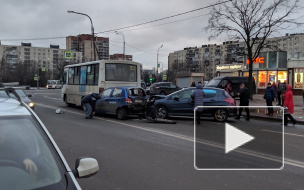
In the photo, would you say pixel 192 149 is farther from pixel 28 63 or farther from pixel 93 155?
pixel 28 63

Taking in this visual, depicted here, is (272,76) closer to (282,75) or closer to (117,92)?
(282,75)

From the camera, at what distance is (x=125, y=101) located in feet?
45.5

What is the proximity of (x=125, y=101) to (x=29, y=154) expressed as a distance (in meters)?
11.2

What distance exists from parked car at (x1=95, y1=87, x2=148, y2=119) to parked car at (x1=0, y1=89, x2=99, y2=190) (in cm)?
1109

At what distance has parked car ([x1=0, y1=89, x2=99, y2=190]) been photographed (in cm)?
242

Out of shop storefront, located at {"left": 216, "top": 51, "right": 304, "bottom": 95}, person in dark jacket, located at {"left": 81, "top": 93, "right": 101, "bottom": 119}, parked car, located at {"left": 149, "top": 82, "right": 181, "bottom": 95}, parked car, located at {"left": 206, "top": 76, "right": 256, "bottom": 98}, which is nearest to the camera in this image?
person in dark jacket, located at {"left": 81, "top": 93, "right": 101, "bottom": 119}

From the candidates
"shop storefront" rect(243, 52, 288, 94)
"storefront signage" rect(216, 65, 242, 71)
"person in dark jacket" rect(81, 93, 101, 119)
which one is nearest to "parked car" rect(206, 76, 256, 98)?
"shop storefront" rect(243, 52, 288, 94)

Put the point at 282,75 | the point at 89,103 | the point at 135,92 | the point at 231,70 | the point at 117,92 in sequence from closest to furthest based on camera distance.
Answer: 1. the point at 135,92
2. the point at 117,92
3. the point at 89,103
4. the point at 282,75
5. the point at 231,70

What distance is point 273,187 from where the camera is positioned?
4.62 m

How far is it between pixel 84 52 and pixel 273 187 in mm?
71936

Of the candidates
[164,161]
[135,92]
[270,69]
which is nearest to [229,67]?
[270,69]

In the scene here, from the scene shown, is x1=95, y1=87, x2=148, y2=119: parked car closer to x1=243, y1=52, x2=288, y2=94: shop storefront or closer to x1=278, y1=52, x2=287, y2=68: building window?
x1=243, y1=52, x2=288, y2=94: shop storefront

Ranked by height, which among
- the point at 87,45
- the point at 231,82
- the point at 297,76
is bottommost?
the point at 231,82

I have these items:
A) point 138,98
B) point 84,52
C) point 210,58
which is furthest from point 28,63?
point 138,98
